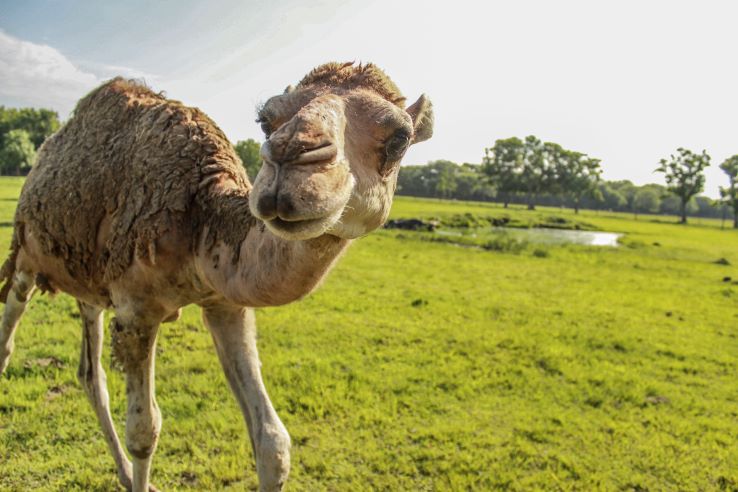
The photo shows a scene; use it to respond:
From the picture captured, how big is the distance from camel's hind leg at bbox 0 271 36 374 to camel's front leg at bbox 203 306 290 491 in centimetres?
187

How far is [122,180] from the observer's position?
3289 mm

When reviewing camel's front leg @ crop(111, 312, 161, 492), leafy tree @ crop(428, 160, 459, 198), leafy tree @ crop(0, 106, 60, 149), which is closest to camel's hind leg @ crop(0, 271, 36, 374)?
camel's front leg @ crop(111, 312, 161, 492)

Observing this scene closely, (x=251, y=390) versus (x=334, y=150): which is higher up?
(x=334, y=150)

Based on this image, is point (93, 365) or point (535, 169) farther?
point (535, 169)

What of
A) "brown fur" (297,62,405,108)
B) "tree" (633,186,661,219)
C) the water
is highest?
"tree" (633,186,661,219)

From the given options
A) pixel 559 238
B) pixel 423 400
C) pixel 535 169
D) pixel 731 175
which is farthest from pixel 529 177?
pixel 423 400

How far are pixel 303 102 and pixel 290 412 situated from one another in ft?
12.6

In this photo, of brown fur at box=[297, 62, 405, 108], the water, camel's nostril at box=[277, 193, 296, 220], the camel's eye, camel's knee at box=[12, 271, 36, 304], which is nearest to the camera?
camel's nostril at box=[277, 193, 296, 220]

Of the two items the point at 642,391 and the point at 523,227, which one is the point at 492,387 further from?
the point at 523,227

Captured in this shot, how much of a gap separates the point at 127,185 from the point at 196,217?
2.10ft

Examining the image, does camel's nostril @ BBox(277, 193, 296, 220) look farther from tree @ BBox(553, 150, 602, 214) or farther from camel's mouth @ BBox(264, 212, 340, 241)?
tree @ BBox(553, 150, 602, 214)

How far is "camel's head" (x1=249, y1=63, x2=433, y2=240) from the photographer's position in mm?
1512

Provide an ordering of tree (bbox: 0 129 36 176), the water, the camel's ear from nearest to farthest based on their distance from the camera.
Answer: the camel's ear < the water < tree (bbox: 0 129 36 176)

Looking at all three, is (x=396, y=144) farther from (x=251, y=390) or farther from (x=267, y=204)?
(x=251, y=390)
